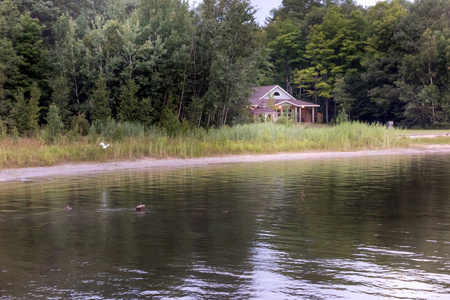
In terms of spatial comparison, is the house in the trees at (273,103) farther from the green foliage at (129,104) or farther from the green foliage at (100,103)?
the green foliage at (100,103)

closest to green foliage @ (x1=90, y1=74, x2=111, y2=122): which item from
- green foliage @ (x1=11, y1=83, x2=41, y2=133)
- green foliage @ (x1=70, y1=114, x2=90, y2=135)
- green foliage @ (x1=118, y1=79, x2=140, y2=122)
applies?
green foliage @ (x1=118, y1=79, x2=140, y2=122)

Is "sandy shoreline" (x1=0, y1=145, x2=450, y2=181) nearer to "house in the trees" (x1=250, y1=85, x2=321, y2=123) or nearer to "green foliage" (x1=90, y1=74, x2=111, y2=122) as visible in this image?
"green foliage" (x1=90, y1=74, x2=111, y2=122)

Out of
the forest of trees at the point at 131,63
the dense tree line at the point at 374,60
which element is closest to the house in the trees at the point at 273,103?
the dense tree line at the point at 374,60

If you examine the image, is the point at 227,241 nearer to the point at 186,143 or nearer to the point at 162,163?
the point at 162,163

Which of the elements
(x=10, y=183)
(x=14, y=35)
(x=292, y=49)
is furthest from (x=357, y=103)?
(x=10, y=183)

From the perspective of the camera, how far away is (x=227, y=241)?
8.96 m

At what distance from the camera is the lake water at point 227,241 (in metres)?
6.55

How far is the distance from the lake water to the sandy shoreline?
3198 millimetres

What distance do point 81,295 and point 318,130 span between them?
1203 inches

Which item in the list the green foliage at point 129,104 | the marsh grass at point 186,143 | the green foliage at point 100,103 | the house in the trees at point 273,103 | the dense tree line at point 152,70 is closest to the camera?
the marsh grass at point 186,143

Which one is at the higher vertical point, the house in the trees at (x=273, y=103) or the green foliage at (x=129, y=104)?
the house in the trees at (x=273, y=103)

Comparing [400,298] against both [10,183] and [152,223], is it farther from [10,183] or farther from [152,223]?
[10,183]

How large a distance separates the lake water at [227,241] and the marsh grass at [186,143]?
228 inches

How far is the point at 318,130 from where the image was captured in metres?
35.6
